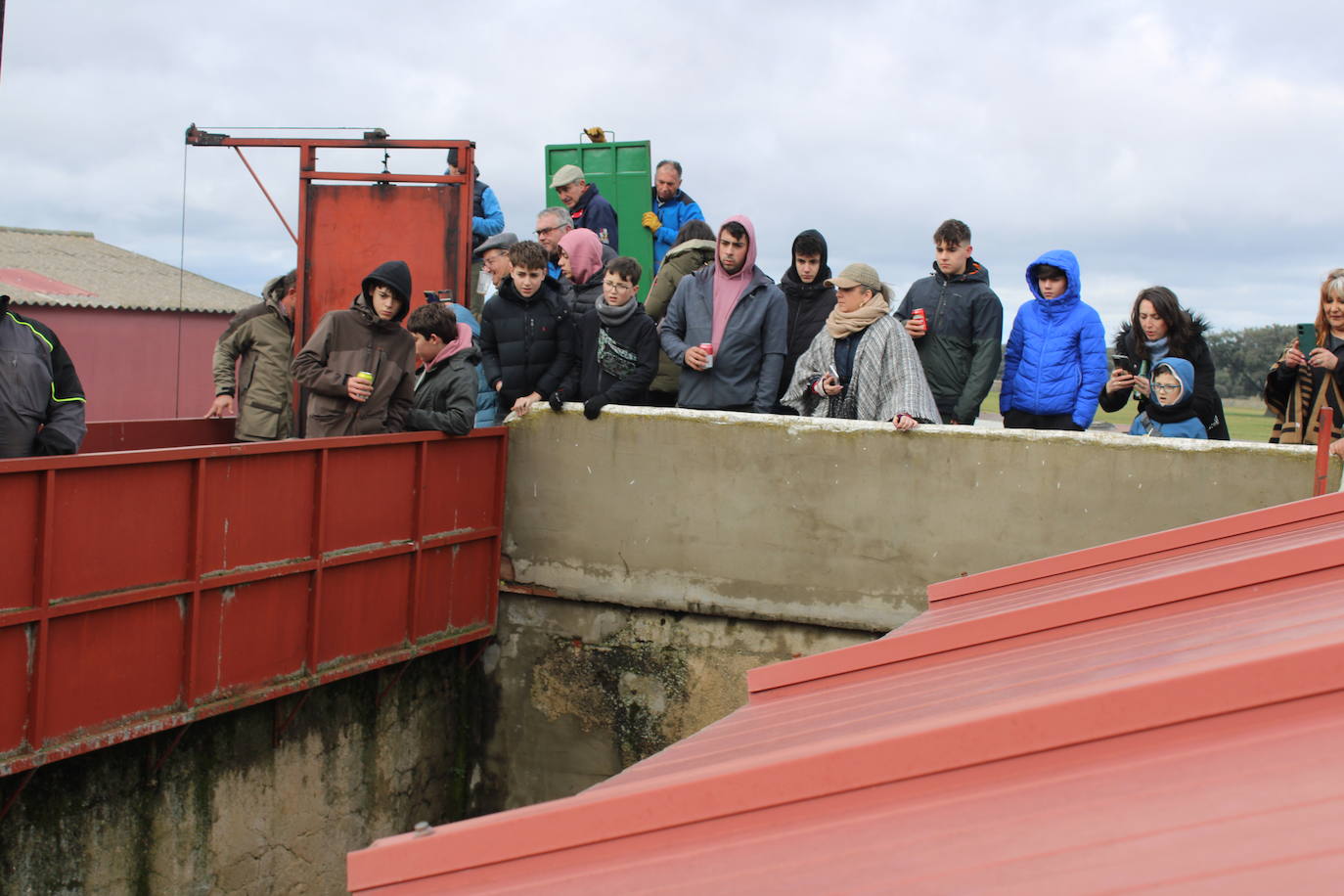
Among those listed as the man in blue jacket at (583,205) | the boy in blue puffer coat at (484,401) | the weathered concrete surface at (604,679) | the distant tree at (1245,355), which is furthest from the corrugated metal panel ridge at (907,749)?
the distant tree at (1245,355)

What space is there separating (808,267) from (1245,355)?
44487 mm

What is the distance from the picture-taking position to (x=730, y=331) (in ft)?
24.2

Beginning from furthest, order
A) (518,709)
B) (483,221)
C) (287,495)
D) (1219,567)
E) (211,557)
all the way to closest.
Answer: (483,221), (518,709), (287,495), (211,557), (1219,567)

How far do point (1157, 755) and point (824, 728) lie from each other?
832mm

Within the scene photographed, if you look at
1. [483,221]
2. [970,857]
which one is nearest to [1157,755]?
[970,857]

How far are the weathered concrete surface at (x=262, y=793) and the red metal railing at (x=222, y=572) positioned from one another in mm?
312

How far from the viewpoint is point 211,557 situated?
5805 millimetres

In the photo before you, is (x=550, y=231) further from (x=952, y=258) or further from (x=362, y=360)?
(x=952, y=258)

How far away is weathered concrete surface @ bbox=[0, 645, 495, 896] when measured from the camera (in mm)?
5457

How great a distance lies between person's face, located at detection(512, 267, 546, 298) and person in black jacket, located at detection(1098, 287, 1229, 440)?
A: 3.47 metres

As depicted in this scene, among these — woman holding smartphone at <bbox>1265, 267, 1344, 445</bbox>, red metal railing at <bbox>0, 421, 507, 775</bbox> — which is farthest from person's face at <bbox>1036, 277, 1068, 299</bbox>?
red metal railing at <bbox>0, 421, 507, 775</bbox>

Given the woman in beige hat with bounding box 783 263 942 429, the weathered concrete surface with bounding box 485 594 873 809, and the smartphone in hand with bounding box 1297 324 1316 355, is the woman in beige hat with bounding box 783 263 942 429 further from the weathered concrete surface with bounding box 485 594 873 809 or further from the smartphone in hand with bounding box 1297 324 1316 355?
the smartphone in hand with bounding box 1297 324 1316 355

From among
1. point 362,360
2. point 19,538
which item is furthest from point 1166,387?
point 19,538

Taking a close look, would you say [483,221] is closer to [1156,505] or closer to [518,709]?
[518,709]
